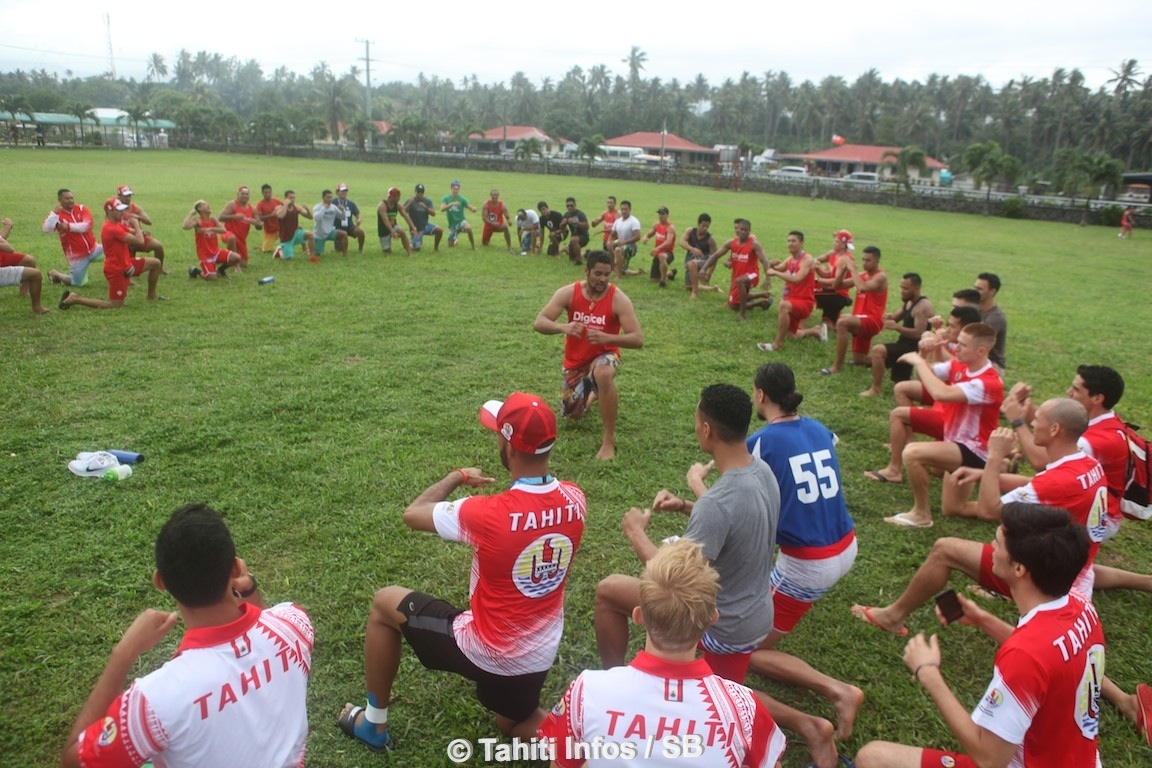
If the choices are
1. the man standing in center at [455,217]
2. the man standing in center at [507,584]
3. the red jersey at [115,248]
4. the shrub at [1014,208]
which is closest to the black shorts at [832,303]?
the man standing in center at [507,584]

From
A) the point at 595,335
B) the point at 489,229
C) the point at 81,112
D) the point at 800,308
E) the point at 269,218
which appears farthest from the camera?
the point at 81,112

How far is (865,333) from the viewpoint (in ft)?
31.9

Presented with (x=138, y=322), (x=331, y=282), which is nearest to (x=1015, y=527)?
(x=138, y=322)

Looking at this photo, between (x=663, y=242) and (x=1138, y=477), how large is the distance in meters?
10.9

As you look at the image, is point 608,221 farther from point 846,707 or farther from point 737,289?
point 846,707

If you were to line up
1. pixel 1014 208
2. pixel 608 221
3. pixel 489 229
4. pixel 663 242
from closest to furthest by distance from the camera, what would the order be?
pixel 663 242 < pixel 608 221 < pixel 489 229 < pixel 1014 208

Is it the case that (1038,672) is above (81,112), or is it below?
below

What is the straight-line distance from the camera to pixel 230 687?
224 cm

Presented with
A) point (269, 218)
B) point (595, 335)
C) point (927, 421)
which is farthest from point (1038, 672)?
point (269, 218)

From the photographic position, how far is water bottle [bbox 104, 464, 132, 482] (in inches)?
230

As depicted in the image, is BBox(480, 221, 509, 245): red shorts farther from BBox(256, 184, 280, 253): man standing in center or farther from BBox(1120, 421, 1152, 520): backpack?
BBox(1120, 421, 1152, 520): backpack

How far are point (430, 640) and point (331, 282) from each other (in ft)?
37.5

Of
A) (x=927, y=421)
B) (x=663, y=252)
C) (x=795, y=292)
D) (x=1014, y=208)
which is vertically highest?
(x=1014, y=208)

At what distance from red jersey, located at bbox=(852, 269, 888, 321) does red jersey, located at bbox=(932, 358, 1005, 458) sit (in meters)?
3.61
